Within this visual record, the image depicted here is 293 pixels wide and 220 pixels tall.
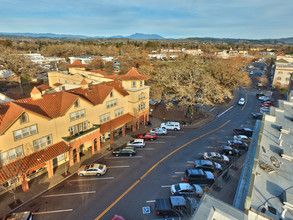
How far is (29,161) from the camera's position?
76.1 ft

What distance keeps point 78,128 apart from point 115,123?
774cm

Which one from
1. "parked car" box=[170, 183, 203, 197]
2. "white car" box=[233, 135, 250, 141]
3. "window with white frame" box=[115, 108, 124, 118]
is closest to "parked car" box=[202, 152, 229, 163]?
"parked car" box=[170, 183, 203, 197]

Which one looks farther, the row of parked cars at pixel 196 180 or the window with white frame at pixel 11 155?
the window with white frame at pixel 11 155

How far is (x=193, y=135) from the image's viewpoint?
4147cm

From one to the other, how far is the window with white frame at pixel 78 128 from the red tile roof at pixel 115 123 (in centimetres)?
309

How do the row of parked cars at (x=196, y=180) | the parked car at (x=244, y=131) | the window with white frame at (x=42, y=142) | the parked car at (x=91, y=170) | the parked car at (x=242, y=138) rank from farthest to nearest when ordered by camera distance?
the parked car at (x=244, y=131) → the parked car at (x=242, y=138) → the parked car at (x=91, y=170) → the window with white frame at (x=42, y=142) → the row of parked cars at (x=196, y=180)

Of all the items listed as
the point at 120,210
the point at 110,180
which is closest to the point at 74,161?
the point at 110,180

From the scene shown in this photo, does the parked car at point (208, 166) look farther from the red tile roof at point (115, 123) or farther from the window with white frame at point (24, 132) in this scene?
the window with white frame at point (24, 132)

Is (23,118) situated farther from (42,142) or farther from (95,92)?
(95,92)

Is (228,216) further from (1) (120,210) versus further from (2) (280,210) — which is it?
(1) (120,210)

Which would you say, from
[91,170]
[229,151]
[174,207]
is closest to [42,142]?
[91,170]

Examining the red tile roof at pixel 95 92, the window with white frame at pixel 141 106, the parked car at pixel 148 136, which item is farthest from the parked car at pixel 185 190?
the window with white frame at pixel 141 106

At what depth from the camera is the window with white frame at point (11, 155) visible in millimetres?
21906

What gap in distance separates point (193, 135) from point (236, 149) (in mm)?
9306
